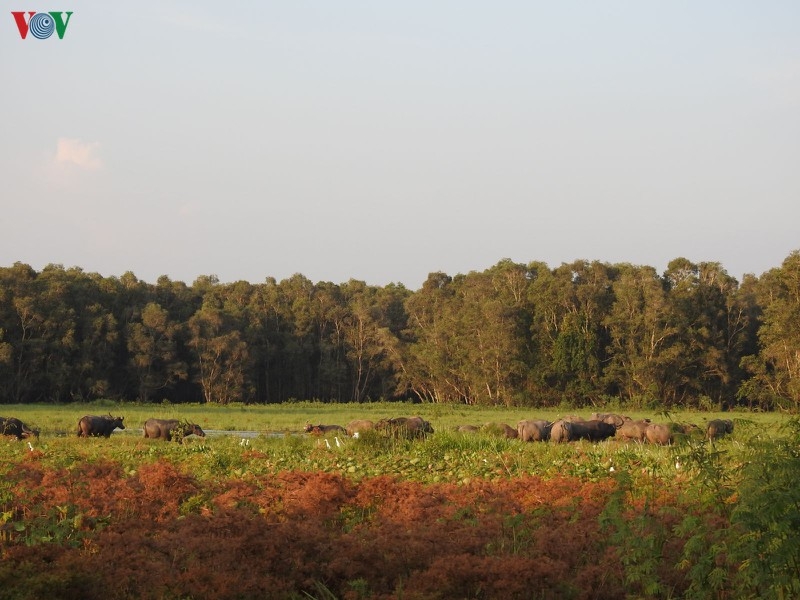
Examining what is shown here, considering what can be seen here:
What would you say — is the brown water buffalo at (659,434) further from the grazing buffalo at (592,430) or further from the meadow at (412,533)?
the meadow at (412,533)

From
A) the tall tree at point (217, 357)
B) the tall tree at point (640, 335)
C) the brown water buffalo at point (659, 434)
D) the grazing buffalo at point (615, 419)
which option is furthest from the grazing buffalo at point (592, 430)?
the tall tree at point (217, 357)

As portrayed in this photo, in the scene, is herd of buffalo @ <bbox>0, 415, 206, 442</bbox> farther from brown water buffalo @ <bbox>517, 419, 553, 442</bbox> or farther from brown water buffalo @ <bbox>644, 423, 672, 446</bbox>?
brown water buffalo @ <bbox>644, 423, 672, 446</bbox>

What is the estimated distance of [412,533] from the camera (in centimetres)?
989

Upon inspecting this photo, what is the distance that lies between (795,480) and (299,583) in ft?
15.9

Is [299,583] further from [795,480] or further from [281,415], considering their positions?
[281,415]

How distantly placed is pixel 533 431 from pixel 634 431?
3279 mm

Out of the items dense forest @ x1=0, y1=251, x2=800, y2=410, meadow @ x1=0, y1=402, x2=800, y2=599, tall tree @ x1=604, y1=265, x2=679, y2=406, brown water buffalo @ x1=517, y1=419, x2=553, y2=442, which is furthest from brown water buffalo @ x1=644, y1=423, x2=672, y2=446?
tall tree @ x1=604, y1=265, x2=679, y2=406

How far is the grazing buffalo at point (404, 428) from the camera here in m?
23.5

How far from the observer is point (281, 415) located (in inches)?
1897

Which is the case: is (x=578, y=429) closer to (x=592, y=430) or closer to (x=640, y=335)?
(x=592, y=430)

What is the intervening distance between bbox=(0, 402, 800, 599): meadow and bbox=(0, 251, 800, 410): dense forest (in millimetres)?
50019

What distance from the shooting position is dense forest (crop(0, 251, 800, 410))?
2534 inches

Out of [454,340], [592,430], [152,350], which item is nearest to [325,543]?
[592,430]

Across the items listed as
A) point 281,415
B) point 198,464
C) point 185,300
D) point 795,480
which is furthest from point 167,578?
point 185,300
